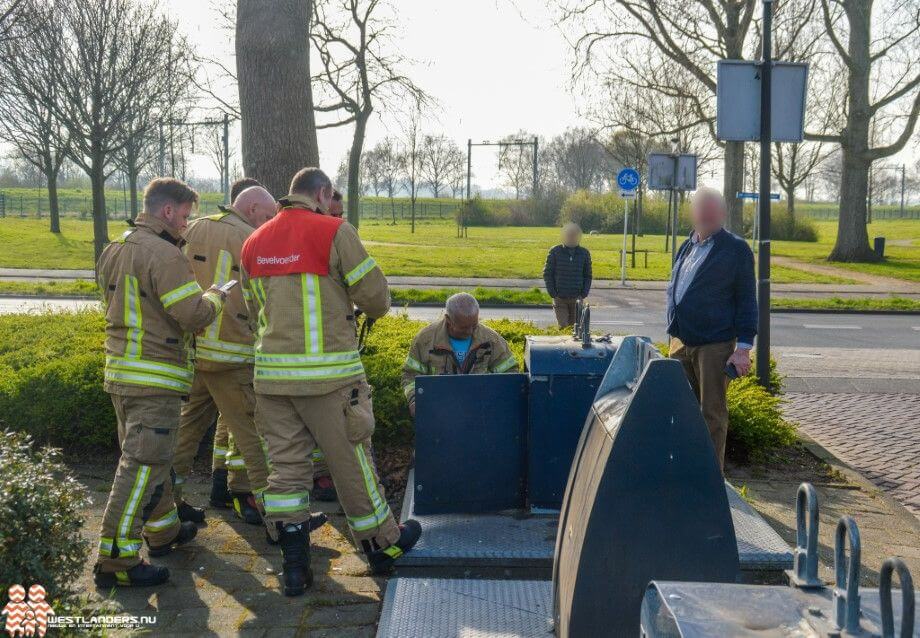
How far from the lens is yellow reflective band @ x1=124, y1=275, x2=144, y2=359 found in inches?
169

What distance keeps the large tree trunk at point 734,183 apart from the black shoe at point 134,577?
524 inches

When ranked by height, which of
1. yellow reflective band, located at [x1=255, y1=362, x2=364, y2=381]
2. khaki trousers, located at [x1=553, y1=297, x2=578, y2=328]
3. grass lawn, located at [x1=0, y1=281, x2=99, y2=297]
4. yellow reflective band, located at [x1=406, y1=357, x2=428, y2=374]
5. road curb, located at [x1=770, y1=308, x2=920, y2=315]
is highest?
yellow reflective band, located at [x1=255, y1=362, x2=364, y2=381]

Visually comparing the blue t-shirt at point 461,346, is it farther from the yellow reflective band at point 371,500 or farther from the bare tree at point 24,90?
the bare tree at point 24,90

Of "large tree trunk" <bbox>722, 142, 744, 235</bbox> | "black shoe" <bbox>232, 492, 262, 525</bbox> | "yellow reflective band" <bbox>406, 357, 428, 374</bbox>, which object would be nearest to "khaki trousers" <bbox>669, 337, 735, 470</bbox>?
"yellow reflective band" <bbox>406, 357, 428, 374</bbox>

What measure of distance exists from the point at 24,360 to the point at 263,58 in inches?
121

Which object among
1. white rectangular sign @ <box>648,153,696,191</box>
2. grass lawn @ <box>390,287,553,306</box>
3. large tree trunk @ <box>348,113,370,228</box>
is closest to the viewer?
white rectangular sign @ <box>648,153,696,191</box>

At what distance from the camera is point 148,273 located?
4289 millimetres

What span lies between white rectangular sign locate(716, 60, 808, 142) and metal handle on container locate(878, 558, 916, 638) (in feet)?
20.5

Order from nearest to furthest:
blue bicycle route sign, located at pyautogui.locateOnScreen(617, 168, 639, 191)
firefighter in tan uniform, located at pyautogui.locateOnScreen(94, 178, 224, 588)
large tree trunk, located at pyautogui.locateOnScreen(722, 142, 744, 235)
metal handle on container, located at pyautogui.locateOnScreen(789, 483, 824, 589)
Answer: metal handle on container, located at pyautogui.locateOnScreen(789, 483, 824, 589) → firefighter in tan uniform, located at pyautogui.locateOnScreen(94, 178, 224, 588) → large tree trunk, located at pyautogui.locateOnScreen(722, 142, 744, 235) → blue bicycle route sign, located at pyautogui.locateOnScreen(617, 168, 639, 191)

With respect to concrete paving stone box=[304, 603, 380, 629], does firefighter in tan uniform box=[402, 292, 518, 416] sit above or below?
above

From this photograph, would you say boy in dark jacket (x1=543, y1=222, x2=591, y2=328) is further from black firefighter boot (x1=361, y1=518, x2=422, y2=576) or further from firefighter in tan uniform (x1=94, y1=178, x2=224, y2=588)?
firefighter in tan uniform (x1=94, y1=178, x2=224, y2=588)

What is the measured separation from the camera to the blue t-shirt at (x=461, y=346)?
17.7 feet

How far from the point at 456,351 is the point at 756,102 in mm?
3841

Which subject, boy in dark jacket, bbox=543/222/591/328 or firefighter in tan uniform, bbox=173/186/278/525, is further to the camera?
boy in dark jacket, bbox=543/222/591/328
